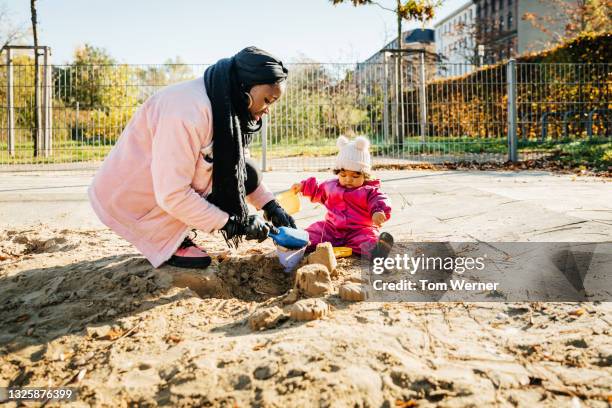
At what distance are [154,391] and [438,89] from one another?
379 inches

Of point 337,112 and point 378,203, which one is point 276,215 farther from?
point 337,112

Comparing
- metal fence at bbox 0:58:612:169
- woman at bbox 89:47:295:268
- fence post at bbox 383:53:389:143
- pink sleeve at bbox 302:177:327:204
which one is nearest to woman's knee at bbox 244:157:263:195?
woman at bbox 89:47:295:268

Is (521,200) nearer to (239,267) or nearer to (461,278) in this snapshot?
(461,278)

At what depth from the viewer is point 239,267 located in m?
3.03

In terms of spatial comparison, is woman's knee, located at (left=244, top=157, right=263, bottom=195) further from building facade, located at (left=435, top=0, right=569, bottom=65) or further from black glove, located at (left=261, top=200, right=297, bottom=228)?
building facade, located at (left=435, top=0, right=569, bottom=65)

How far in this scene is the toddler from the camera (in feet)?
10.9

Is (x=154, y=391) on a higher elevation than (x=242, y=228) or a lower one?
lower

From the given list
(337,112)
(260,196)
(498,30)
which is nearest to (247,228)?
(260,196)

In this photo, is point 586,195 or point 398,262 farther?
point 586,195

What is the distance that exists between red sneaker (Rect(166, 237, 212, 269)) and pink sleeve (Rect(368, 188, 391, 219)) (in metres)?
1.00

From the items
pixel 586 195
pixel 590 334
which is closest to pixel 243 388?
pixel 590 334

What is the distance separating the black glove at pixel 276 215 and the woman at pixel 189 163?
521mm

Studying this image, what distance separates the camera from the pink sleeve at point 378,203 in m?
3.23

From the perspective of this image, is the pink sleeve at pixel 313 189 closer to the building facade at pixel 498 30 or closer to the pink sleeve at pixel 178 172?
the pink sleeve at pixel 178 172
